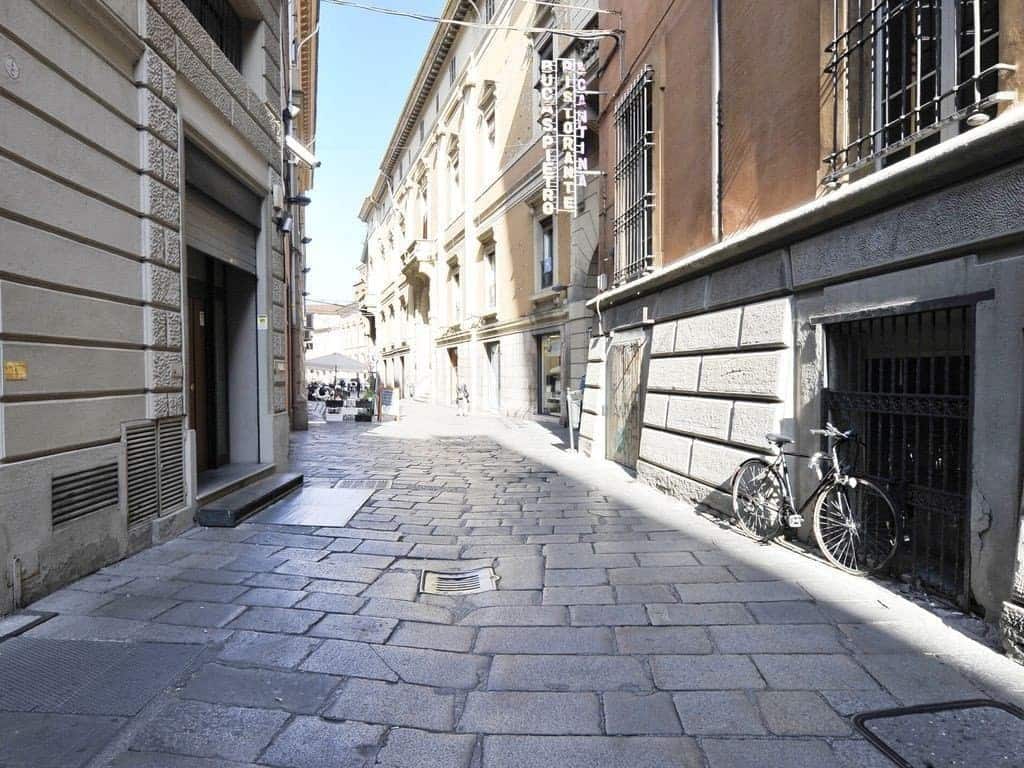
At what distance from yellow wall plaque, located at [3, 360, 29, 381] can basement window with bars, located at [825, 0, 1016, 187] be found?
6.00 metres

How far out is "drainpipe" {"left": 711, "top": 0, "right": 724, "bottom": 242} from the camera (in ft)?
23.1

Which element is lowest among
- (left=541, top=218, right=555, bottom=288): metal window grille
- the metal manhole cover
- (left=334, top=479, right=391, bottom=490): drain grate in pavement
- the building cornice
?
the metal manhole cover

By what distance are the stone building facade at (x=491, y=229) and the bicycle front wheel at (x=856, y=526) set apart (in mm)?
9942

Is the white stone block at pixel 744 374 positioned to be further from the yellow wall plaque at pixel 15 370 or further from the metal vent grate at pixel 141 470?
the yellow wall plaque at pixel 15 370

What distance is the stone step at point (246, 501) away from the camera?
6094 millimetres

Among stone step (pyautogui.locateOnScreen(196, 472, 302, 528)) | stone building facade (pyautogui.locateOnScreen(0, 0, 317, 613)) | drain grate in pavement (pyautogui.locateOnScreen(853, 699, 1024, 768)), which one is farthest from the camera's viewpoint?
stone step (pyautogui.locateOnScreen(196, 472, 302, 528))

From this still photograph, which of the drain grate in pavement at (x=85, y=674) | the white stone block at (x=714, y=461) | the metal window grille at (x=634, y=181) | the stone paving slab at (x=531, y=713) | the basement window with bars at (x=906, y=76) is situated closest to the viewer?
the stone paving slab at (x=531, y=713)

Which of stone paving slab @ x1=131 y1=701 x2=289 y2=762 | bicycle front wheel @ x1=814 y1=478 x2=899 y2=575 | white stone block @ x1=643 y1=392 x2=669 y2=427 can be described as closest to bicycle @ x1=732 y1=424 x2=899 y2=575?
bicycle front wheel @ x1=814 y1=478 x2=899 y2=575

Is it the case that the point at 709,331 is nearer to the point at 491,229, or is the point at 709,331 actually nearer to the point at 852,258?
the point at 852,258

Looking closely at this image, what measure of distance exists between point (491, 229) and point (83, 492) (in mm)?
18948

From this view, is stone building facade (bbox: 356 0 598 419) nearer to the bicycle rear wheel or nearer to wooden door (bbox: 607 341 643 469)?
wooden door (bbox: 607 341 643 469)

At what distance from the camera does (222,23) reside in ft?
25.0

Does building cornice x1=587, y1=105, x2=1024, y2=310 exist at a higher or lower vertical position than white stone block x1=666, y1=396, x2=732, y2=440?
higher

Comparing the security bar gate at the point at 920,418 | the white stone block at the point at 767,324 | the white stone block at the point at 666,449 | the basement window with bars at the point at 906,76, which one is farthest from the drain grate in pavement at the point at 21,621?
the basement window with bars at the point at 906,76
